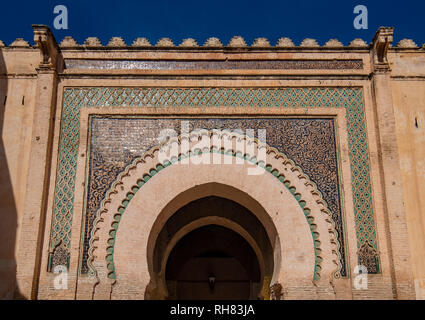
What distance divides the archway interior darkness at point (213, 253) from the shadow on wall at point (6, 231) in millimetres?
1625

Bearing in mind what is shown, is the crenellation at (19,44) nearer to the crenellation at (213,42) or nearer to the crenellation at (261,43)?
the crenellation at (213,42)

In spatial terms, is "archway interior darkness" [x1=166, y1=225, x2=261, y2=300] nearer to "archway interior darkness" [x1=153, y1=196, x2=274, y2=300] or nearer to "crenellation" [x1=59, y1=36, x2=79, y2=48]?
"archway interior darkness" [x1=153, y1=196, x2=274, y2=300]

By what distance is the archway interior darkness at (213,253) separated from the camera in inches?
275

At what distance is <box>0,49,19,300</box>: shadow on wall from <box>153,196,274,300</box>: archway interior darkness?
1.63 meters

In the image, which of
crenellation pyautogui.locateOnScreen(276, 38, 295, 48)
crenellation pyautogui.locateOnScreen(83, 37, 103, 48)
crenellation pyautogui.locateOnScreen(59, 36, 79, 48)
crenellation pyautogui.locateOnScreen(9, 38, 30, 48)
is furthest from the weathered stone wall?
crenellation pyautogui.locateOnScreen(9, 38, 30, 48)

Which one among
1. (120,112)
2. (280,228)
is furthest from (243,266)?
(120,112)

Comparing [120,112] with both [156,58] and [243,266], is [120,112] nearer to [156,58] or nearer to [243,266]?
[156,58]

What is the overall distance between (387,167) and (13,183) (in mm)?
4154

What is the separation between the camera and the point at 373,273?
5.71 metres

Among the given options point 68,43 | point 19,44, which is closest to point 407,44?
point 68,43

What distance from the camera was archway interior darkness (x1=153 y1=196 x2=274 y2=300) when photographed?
22.9 ft

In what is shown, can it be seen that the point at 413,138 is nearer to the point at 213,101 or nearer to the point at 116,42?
the point at 213,101

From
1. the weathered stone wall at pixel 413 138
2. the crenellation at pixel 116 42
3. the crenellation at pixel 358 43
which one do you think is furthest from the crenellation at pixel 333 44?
the crenellation at pixel 116 42
